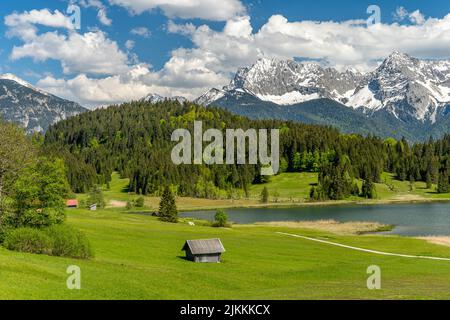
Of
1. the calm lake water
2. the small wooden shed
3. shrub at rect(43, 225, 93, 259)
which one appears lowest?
the calm lake water

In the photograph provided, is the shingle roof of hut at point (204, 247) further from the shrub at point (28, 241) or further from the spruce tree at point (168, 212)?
the spruce tree at point (168, 212)

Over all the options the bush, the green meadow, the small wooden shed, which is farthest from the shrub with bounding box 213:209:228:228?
the bush

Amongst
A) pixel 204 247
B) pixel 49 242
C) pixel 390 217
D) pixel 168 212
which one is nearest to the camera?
pixel 49 242

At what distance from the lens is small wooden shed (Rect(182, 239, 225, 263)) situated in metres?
63.6

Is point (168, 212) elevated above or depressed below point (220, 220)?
above

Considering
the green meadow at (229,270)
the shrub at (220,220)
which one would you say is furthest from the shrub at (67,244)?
the shrub at (220,220)

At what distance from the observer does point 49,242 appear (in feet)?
177

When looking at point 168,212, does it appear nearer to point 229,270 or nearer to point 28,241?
point 229,270

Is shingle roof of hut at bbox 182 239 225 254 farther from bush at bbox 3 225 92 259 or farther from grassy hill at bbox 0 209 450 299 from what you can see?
bush at bbox 3 225 92 259

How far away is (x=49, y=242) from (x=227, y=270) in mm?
20925

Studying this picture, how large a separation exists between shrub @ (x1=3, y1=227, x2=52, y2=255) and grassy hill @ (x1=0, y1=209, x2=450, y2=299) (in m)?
2.24

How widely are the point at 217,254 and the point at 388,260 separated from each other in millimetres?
25629

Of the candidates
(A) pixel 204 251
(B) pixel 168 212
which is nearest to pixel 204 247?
(A) pixel 204 251

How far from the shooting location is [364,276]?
184ft
